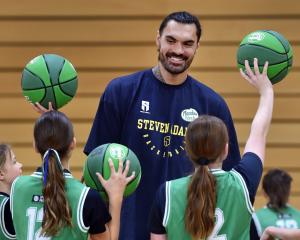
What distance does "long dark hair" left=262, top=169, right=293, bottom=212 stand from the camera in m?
7.47

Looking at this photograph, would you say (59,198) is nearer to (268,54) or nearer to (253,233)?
(268,54)

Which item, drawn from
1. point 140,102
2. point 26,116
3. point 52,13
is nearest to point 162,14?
point 52,13

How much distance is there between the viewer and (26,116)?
9.76 metres

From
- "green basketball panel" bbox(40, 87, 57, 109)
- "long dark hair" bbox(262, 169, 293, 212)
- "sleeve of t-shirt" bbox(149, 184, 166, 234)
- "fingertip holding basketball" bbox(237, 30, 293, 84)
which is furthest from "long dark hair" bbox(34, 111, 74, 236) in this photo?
"long dark hair" bbox(262, 169, 293, 212)

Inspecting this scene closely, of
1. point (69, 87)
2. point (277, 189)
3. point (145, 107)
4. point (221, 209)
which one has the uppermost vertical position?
point (69, 87)

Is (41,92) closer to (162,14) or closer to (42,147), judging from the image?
(42,147)

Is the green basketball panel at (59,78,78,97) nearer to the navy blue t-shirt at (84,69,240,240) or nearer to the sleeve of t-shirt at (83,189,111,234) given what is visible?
the navy blue t-shirt at (84,69,240,240)

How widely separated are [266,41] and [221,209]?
46.4 inches

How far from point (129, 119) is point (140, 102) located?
13 cm

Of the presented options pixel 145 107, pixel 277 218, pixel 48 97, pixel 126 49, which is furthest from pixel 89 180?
pixel 126 49

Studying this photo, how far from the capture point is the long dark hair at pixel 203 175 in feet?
14.9

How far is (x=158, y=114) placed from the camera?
5.68 meters

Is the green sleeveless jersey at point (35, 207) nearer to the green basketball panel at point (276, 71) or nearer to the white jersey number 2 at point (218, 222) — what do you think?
the white jersey number 2 at point (218, 222)

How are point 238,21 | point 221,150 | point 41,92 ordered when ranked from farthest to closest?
point 238,21, point 41,92, point 221,150
